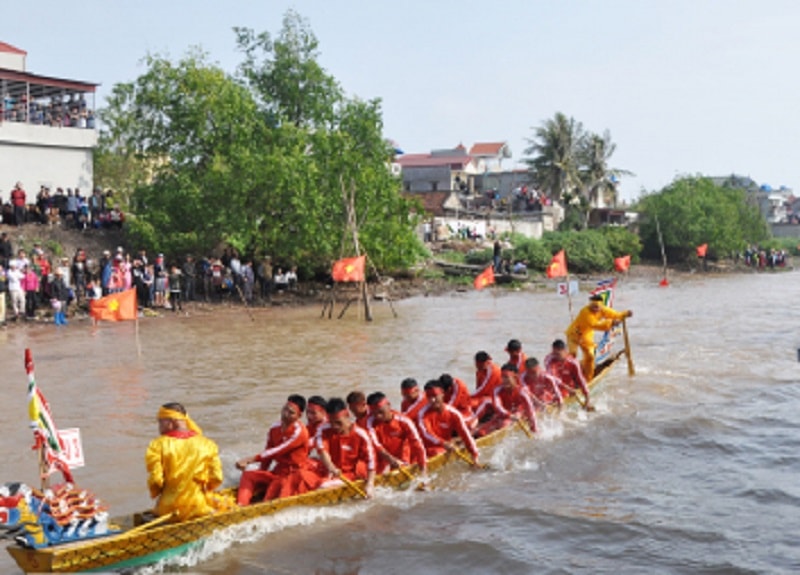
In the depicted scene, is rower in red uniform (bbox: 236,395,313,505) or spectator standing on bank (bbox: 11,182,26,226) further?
spectator standing on bank (bbox: 11,182,26,226)

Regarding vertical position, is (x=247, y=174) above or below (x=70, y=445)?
above

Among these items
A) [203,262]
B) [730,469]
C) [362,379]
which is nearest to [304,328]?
[203,262]

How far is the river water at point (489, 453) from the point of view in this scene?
324 inches

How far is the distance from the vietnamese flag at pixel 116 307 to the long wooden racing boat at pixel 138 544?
11.7m

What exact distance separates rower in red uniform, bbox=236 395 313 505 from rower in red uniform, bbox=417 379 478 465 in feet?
6.81

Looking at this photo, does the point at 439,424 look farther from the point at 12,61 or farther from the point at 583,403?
the point at 12,61

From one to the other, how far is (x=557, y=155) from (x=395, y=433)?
55.1 meters

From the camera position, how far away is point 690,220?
58000mm

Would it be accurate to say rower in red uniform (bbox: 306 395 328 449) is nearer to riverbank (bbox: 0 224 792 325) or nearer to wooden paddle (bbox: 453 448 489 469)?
wooden paddle (bbox: 453 448 489 469)

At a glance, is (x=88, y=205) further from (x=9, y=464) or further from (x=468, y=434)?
(x=468, y=434)

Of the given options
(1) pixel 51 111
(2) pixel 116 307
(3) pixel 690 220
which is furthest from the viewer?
(3) pixel 690 220

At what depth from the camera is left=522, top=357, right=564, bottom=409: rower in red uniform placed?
41.1 ft

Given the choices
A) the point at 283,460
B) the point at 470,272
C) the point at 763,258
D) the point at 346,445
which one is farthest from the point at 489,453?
the point at 763,258

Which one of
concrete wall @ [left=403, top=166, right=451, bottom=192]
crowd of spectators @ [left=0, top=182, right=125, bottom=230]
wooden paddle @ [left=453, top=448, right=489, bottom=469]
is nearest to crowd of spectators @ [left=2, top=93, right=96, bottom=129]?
crowd of spectators @ [left=0, top=182, right=125, bottom=230]
